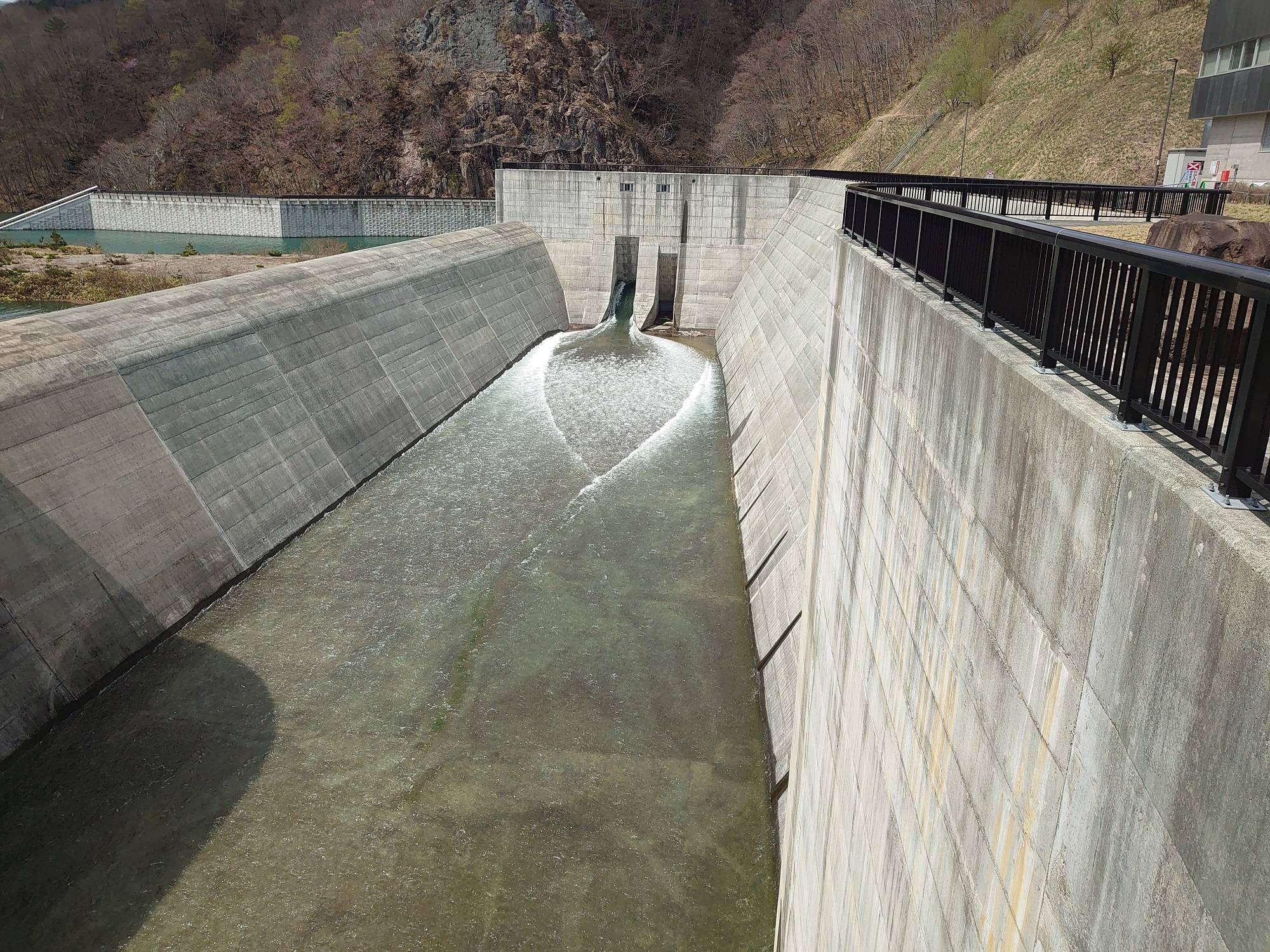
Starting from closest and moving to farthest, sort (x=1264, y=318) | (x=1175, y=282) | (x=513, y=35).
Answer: (x=1264, y=318) < (x=1175, y=282) < (x=513, y=35)

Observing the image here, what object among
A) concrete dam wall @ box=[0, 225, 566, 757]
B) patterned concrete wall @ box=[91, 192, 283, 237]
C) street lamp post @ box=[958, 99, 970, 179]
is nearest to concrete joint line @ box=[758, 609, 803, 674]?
concrete dam wall @ box=[0, 225, 566, 757]

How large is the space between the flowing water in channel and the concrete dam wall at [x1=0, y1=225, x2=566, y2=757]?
32.4 inches

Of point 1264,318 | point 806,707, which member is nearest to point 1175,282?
point 1264,318

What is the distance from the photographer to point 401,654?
15141 millimetres

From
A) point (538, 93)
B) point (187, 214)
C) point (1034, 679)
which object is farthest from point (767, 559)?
point (538, 93)

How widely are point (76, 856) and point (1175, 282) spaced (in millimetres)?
12983

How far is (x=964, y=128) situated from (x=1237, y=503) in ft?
193

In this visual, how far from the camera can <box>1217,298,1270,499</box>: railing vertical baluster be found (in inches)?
104

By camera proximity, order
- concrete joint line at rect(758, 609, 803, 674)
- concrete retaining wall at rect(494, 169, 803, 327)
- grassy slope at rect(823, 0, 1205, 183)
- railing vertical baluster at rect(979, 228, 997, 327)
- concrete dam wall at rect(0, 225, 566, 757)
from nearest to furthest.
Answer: railing vertical baluster at rect(979, 228, 997, 327)
concrete dam wall at rect(0, 225, 566, 757)
concrete joint line at rect(758, 609, 803, 674)
grassy slope at rect(823, 0, 1205, 183)
concrete retaining wall at rect(494, 169, 803, 327)

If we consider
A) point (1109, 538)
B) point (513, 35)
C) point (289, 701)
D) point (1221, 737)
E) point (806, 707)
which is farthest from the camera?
point (513, 35)

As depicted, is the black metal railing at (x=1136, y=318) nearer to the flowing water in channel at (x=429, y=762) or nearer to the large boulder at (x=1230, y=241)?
the large boulder at (x=1230, y=241)

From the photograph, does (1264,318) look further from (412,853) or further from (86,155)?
(86,155)

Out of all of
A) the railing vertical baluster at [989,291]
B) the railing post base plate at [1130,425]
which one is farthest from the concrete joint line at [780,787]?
the railing post base plate at [1130,425]

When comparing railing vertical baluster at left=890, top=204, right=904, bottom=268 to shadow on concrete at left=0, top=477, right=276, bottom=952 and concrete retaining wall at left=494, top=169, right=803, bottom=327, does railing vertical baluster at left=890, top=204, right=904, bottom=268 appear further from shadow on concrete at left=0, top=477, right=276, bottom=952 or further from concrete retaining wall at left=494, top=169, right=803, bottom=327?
concrete retaining wall at left=494, top=169, right=803, bottom=327
